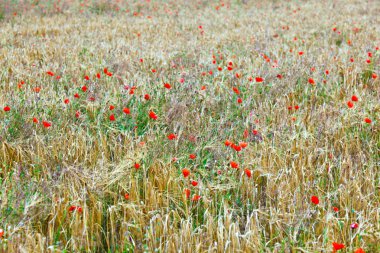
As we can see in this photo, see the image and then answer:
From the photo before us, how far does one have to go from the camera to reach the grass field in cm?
204

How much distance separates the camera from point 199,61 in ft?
16.8

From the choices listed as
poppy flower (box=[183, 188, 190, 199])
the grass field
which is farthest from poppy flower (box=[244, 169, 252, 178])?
poppy flower (box=[183, 188, 190, 199])

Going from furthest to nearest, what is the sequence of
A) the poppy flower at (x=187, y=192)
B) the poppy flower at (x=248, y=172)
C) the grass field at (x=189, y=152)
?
1. the poppy flower at (x=248, y=172)
2. the poppy flower at (x=187, y=192)
3. the grass field at (x=189, y=152)

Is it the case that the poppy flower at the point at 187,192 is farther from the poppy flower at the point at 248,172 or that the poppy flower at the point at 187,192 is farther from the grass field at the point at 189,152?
the poppy flower at the point at 248,172

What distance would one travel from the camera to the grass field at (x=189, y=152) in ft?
6.68

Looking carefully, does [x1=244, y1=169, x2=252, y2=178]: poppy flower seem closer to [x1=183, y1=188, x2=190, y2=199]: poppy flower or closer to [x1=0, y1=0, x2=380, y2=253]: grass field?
[x1=0, y1=0, x2=380, y2=253]: grass field

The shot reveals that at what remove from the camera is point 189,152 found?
2859 millimetres

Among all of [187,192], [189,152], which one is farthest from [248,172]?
[189,152]

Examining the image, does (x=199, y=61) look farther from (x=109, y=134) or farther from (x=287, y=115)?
(x=109, y=134)

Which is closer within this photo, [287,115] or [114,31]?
[287,115]

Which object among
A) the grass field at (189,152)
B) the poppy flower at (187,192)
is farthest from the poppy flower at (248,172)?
the poppy flower at (187,192)

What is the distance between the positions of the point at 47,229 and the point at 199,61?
132 inches

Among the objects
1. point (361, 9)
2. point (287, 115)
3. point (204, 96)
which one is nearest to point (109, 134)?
point (204, 96)

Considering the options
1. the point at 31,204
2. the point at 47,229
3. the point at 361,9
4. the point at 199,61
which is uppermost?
the point at 361,9
